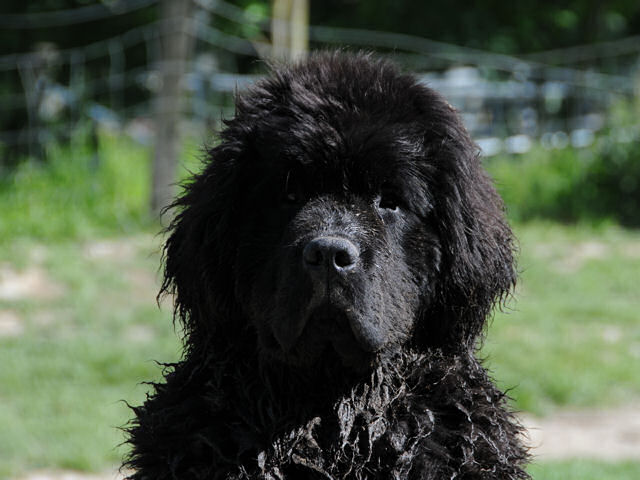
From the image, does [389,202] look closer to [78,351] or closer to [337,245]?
[337,245]

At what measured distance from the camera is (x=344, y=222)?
295 cm

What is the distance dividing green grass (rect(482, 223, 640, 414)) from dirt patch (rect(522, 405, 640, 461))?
0.41 ft

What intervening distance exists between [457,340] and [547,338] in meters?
4.65

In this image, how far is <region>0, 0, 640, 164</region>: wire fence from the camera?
11.9 meters

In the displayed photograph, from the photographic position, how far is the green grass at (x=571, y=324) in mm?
6730

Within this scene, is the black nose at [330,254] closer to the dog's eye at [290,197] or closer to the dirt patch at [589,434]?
the dog's eye at [290,197]

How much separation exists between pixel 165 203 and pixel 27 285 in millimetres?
1907

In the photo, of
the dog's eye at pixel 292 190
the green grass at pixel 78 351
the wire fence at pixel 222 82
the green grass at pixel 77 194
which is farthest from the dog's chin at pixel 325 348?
the wire fence at pixel 222 82

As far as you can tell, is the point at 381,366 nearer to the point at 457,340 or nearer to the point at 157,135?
the point at 457,340

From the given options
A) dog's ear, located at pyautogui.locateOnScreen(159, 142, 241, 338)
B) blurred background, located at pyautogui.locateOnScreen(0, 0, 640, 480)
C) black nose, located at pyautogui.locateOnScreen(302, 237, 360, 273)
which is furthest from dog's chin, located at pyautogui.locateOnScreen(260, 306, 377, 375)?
blurred background, located at pyautogui.locateOnScreen(0, 0, 640, 480)

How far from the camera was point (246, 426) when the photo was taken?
312cm

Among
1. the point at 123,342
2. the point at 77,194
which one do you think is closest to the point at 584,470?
the point at 123,342

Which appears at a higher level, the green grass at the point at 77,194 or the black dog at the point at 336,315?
the green grass at the point at 77,194

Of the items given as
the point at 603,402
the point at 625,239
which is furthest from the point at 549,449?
the point at 625,239
